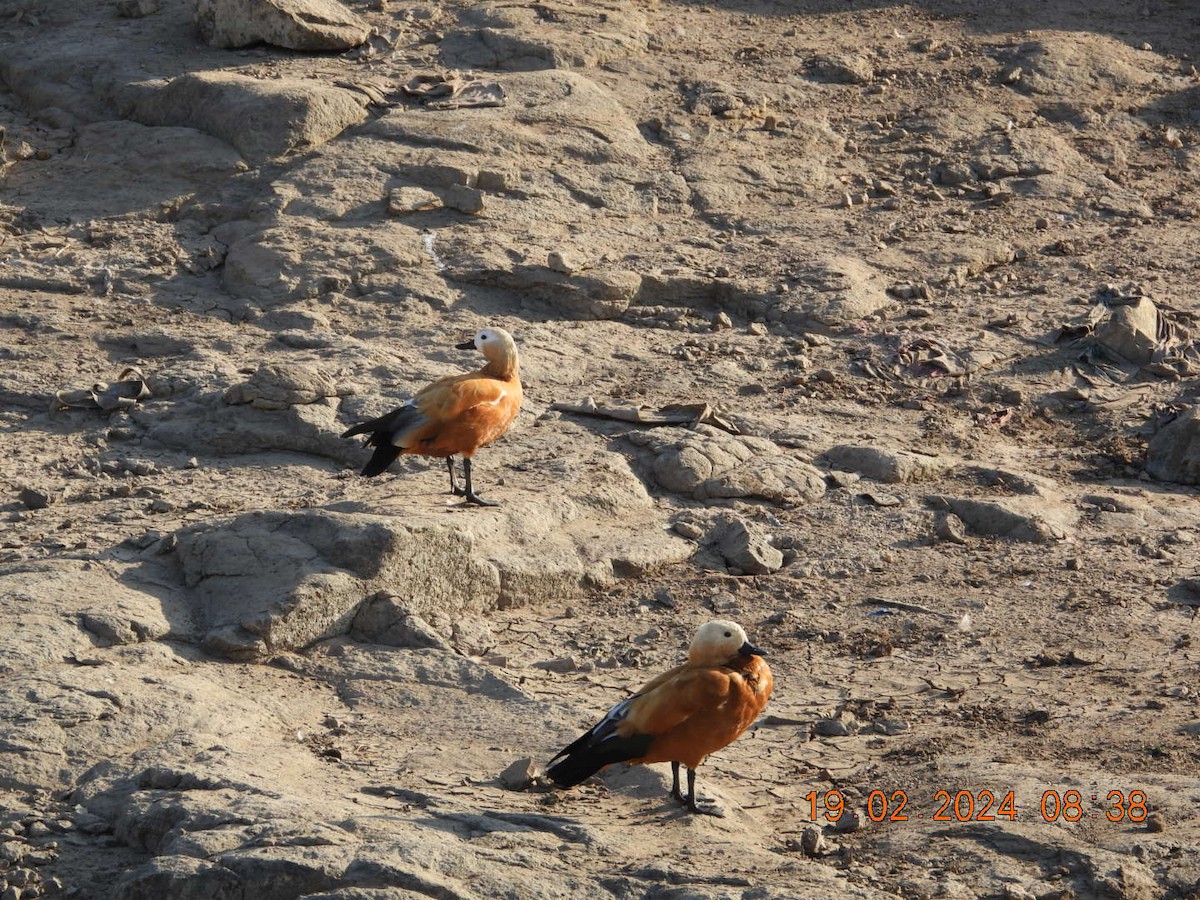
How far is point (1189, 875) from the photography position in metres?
4.97

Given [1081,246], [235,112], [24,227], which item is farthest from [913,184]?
[24,227]

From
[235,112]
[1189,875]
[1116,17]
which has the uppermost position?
[1116,17]

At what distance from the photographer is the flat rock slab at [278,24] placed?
11.9 m

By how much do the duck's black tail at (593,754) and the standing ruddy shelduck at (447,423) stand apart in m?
2.45

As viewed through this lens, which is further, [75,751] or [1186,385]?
[1186,385]

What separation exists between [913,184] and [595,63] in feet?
9.03

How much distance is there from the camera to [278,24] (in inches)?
470

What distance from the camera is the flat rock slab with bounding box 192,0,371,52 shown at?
11.9 metres

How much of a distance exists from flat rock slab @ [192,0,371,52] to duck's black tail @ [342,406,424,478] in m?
5.49

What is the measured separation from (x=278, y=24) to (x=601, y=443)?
5.25 meters

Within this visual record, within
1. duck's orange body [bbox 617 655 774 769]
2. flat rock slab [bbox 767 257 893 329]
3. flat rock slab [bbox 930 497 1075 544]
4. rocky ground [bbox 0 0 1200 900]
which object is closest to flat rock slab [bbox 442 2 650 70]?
rocky ground [bbox 0 0 1200 900]

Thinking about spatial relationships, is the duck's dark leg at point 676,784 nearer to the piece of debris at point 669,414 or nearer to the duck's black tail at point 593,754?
the duck's black tail at point 593,754

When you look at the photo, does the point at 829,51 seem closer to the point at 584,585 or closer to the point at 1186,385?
the point at 1186,385
